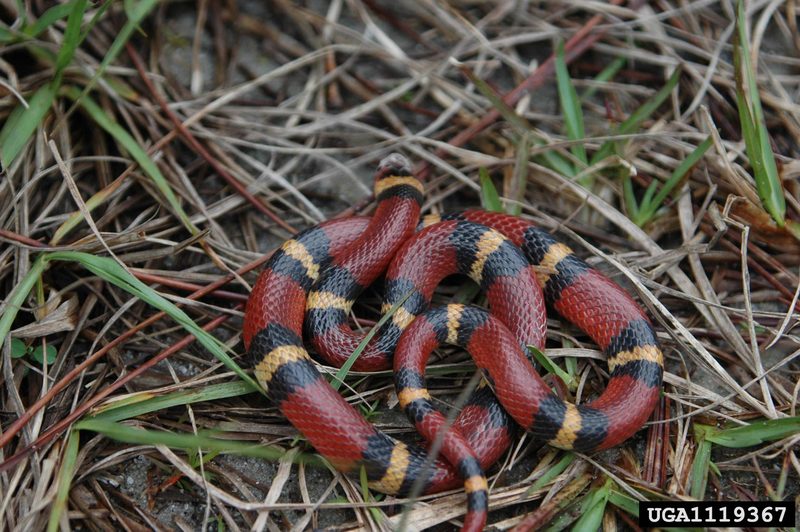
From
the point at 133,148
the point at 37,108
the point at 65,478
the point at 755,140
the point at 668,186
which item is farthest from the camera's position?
the point at 668,186

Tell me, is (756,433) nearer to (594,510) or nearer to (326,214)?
(594,510)

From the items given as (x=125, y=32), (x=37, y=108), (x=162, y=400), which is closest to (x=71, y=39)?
(x=125, y=32)

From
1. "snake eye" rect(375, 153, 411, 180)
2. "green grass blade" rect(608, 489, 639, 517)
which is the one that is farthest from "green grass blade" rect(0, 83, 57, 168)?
"green grass blade" rect(608, 489, 639, 517)

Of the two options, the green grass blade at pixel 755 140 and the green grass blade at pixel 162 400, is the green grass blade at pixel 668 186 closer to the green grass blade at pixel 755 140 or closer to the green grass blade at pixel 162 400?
the green grass blade at pixel 755 140

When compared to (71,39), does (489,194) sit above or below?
below

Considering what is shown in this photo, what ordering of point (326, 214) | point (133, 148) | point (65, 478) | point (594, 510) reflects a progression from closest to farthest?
point (65, 478) → point (594, 510) → point (133, 148) → point (326, 214)

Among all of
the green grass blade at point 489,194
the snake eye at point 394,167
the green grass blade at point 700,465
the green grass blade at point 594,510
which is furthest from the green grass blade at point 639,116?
the green grass blade at point 594,510
